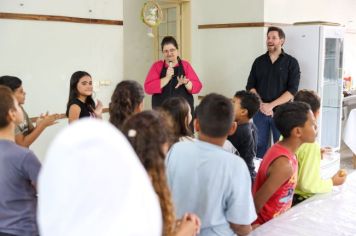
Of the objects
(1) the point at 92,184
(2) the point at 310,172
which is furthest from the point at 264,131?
(1) the point at 92,184

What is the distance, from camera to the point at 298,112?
184 cm

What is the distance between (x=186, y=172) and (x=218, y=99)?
0.29 meters

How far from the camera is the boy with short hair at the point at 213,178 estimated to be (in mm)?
1378

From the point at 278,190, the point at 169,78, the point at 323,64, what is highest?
the point at 323,64

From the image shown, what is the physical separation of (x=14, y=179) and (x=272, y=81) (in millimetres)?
2977

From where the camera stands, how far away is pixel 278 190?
1.75 metres

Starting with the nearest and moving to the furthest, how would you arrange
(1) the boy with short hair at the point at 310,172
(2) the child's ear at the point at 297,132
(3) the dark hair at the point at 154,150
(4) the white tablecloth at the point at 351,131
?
(3) the dark hair at the point at 154,150 → (2) the child's ear at the point at 297,132 → (1) the boy with short hair at the point at 310,172 → (4) the white tablecloth at the point at 351,131

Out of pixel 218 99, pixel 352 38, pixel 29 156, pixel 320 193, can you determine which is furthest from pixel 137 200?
pixel 352 38

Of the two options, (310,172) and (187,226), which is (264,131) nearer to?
(310,172)

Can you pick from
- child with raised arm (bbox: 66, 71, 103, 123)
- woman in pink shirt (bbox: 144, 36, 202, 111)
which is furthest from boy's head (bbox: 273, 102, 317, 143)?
woman in pink shirt (bbox: 144, 36, 202, 111)

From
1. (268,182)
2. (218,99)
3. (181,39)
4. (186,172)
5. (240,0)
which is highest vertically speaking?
(240,0)

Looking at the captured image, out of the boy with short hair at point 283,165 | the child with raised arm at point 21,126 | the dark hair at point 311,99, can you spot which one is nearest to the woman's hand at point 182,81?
the dark hair at point 311,99

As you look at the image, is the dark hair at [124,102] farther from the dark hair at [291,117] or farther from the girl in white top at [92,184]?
the girl in white top at [92,184]

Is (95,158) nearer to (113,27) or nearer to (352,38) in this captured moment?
(113,27)
